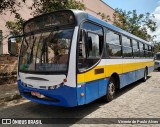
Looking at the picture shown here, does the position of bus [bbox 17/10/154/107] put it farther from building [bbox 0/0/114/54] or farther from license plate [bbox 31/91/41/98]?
building [bbox 0/0/114/54]

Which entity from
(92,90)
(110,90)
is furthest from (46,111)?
(110,90)

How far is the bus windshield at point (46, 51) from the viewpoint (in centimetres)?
533

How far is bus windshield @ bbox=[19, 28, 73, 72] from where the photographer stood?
5.33 metres

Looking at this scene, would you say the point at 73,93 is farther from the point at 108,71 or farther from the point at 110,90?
the point at 110,90

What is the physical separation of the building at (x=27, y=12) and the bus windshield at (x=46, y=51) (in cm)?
597

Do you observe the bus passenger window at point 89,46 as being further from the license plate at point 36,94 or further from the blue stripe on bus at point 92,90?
the license plate at point 36,94

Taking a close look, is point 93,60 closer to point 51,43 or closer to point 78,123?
point 51,43

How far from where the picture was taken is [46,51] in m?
5.73

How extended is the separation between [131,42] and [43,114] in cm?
594

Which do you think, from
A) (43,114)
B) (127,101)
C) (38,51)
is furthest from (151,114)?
(38,51)

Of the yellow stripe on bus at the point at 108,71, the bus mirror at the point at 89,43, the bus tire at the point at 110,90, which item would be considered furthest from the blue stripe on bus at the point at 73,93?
the bus mirror at the point at 89,43

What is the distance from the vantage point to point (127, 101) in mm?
7559

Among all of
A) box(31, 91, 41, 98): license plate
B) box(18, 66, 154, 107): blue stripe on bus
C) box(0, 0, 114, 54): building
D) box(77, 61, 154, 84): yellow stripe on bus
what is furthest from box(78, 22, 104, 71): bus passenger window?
box(0, 0, 114, 54): building

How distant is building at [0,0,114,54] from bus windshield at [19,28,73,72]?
5.97 metres
